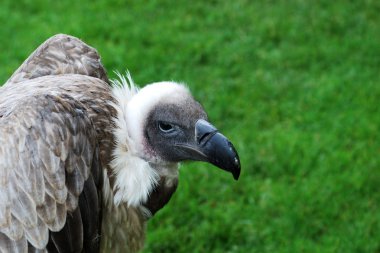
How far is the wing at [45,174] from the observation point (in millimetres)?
3531

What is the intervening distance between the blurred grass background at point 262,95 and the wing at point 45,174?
6.22 ft

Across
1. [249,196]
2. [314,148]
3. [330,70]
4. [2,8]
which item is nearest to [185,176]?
[249,196]

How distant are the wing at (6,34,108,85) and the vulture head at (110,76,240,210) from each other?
2.10 feet

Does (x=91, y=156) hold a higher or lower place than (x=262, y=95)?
higher

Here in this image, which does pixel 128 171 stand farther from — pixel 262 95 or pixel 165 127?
pixel 262 95

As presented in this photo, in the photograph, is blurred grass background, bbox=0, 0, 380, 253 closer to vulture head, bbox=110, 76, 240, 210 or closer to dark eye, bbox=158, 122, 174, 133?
vulture head, bbox=110, 76, 240, 210

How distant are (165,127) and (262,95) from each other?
133 inches

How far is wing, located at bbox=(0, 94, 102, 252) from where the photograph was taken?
11.6 feet

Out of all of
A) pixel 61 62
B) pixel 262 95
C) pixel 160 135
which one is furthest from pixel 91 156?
pixel 262 95

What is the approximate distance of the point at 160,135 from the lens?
3906 mm

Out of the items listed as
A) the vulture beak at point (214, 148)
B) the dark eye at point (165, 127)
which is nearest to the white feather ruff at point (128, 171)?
the dark eye at point (165, 127)

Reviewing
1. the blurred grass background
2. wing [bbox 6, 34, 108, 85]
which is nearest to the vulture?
wing [bbox 6, 34, 108, 85]

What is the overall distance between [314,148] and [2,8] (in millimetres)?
3628

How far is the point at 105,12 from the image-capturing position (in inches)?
322
